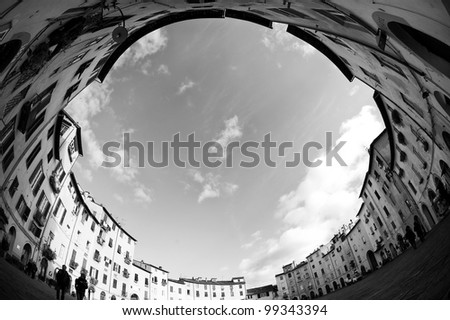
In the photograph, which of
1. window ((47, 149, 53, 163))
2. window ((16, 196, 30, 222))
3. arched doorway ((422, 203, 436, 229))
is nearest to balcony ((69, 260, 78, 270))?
window ((16, 196, 30, 222))

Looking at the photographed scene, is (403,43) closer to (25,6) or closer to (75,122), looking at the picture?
(25,6)

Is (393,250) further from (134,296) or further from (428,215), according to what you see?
(134,296)

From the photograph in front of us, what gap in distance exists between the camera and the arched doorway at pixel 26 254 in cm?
1477

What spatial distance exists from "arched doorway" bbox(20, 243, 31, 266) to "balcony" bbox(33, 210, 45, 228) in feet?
5.84

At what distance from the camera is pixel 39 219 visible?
17.0 m

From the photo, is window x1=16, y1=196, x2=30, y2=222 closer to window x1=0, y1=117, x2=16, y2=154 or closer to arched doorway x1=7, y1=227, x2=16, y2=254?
arched doorway x1=7, y1=227, x2=16, y2=254

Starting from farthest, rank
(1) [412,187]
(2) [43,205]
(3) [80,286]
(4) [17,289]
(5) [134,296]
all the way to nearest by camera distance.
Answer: (5) [134,296]
(1) [412,187]
(2) [43,205]
(3) [80,286]
(4) [17,289]

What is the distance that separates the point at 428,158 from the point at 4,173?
23.5 meters

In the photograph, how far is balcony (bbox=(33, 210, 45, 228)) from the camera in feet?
54.1

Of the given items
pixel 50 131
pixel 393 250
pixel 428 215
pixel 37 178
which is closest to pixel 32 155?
pixel 50 131

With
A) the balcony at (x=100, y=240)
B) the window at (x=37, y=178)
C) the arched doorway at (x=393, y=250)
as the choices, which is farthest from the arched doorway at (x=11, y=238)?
the arched doorway at (x=393, y=250)

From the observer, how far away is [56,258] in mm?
19484

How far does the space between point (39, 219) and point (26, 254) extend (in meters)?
2.61

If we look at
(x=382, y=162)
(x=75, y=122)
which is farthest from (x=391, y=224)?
(x=75, y=122)
